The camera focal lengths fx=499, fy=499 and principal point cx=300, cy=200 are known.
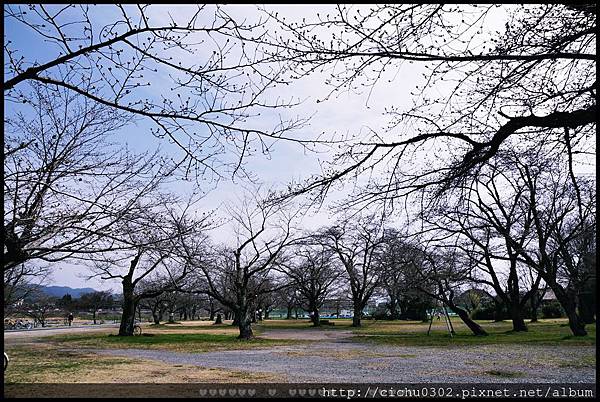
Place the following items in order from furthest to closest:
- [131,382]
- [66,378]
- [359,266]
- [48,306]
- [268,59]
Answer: [48,306] → [359,266] → [66,378] → [131,382] → [268,59]

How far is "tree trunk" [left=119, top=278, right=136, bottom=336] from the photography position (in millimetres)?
24750

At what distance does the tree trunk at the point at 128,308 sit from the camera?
24.8 meters

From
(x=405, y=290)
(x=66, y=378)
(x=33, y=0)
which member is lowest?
(x=66, y=378)

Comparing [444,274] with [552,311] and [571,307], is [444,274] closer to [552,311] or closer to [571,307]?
[571,307]

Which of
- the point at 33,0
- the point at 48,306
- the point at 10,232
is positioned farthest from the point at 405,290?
the point at 48,306

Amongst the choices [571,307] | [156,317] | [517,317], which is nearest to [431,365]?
[571,307]

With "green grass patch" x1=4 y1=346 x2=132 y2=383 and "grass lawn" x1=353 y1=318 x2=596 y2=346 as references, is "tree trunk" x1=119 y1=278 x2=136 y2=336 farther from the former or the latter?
"grass lawn" x1=353 y1=318 x2=596 y2=346

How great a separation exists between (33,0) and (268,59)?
198 cm

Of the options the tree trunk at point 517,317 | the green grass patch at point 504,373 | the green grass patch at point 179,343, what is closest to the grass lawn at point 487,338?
the tree trunk at point 517,317

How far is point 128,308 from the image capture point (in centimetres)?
2569

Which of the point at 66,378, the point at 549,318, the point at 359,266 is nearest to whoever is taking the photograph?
the point at 66,378

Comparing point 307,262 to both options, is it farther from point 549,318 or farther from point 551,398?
point 551,398

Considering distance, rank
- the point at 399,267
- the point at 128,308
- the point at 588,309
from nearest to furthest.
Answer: the point at 399,267
the point at 128,308
the point at 588,309

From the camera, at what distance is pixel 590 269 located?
1823cm
